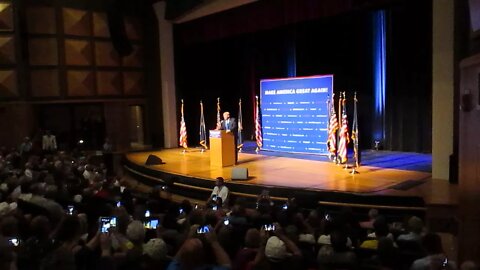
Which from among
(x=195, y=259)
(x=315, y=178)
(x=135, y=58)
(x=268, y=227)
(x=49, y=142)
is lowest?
(x=315, y=178)

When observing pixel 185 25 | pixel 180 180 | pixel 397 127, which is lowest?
pixel 180 180

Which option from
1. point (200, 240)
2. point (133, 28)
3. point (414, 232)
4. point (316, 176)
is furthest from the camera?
point (133, 28)

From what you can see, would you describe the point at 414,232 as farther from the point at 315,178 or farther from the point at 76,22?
the point at 76,22

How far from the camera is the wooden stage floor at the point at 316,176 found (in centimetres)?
717

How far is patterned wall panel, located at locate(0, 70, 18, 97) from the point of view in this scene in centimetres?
1336

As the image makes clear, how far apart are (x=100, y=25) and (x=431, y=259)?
1351 centimetres

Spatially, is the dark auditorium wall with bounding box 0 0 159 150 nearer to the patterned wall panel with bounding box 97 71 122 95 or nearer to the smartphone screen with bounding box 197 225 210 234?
the patterned wall panel with bounding box 97 71 122 95

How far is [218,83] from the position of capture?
616 inches

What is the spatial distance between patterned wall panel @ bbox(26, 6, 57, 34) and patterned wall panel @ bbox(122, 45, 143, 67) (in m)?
2.34

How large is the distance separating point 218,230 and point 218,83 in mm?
11889

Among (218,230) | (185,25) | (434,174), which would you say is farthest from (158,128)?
(218,230)

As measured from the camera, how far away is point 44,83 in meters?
14.0

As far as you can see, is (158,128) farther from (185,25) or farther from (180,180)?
(180,180)

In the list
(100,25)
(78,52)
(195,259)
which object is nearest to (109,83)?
(78,52)
